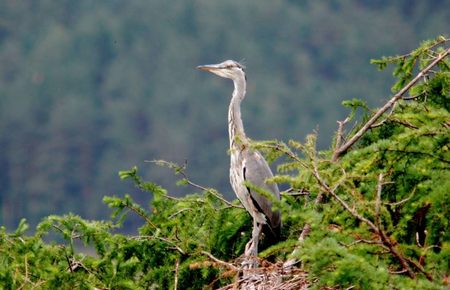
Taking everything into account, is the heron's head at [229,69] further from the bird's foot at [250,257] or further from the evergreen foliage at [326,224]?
the bird's foot at [250,257]

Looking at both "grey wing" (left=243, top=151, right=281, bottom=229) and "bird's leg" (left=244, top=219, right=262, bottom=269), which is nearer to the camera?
"bird's leg" (left=244, top=219, right=262, bottom=269)

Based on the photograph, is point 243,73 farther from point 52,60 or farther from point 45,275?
point 52,60

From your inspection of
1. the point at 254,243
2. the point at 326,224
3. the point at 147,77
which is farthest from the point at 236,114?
the point at 147,77

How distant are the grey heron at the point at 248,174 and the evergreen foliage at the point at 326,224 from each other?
8 centimetres

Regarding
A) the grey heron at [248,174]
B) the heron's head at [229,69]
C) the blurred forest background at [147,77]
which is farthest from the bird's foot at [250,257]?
the blurred forest background at [147,77]

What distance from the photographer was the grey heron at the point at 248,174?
20.7 ft

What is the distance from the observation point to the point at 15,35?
170 ft

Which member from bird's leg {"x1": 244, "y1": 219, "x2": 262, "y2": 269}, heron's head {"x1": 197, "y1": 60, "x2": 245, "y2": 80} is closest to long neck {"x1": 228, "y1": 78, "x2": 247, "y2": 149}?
heron's head {"x1": 197, "y1": 60, "x2": 245, "y2": 80}

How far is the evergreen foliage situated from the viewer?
4.16 metres

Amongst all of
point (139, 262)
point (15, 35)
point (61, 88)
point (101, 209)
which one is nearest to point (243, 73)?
point (139, 262)

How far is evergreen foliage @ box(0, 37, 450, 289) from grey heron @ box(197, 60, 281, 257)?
0.08 meters

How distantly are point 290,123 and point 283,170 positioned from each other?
40.6 meters

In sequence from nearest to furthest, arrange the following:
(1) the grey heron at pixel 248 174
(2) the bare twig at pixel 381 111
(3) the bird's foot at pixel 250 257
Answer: (3) the bird's foot at pixel 250 257 < (2) the bare twig at pixel 381 111 < (1) the grey heron at pixel 248 174

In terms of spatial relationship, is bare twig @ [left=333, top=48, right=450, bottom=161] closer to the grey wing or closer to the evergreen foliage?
the evergreen foliage
